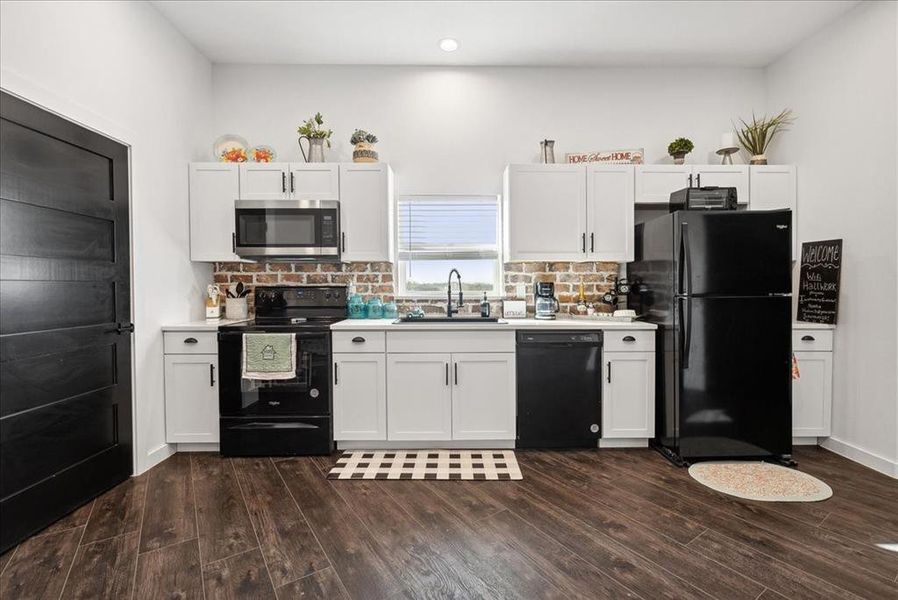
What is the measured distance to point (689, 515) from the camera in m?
2.21

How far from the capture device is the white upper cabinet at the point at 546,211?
3332 millimetres

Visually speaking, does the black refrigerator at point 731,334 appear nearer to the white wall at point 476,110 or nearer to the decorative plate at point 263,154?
the white wall at point 476,110

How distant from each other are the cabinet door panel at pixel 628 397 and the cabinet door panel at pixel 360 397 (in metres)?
1.59

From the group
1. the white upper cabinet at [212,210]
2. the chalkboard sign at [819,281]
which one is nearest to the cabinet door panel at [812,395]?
the chalkboard sign at [819,281]

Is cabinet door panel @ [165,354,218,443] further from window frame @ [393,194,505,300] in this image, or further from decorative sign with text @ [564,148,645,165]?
decorative sign with text @ [564,148,645,165]

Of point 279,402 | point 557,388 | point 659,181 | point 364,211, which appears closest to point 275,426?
point 279,402

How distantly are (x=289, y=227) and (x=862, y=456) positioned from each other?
425cm

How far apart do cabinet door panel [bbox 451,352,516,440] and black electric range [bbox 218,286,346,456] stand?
0.91 meters

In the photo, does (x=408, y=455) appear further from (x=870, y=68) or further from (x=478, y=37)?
(x=870, y=68)

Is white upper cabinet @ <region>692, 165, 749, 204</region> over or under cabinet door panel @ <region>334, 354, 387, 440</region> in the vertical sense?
over

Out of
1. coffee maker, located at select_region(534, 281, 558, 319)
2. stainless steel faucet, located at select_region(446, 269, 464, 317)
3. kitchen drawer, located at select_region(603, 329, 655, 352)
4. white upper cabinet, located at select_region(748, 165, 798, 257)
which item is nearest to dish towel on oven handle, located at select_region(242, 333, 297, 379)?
stainless steel faucet, located at select_region(446, 269, 464, 317)

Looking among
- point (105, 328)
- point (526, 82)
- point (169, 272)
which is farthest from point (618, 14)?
point (105, 328)

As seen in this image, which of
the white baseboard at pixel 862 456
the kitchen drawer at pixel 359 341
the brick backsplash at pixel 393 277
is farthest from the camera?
the brick backsplash at pixel 393 277

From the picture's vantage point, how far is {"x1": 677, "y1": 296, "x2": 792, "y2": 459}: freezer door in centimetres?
280
